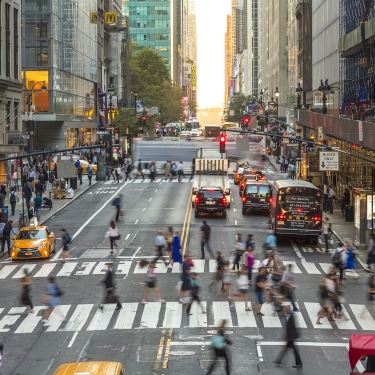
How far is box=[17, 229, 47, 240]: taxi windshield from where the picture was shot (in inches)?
1529

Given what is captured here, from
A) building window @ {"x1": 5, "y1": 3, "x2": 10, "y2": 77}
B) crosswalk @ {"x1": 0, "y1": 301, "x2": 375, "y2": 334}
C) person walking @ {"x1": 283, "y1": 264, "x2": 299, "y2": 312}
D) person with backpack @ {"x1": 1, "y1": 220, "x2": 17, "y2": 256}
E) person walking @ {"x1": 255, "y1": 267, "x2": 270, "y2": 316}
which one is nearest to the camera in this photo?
crosswalk @ {"x1": 0, "y1": 301, "x2": 375, "y2": 334}

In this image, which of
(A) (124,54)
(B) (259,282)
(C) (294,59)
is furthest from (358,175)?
(A) (124,54)

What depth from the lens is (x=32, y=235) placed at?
38969 millimetres

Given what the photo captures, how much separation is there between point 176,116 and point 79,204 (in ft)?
423

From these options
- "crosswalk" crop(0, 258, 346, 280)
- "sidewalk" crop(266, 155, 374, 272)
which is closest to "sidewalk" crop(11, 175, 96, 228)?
"crosswalk" crop(0, 258, 346, 280)

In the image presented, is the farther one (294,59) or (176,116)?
(176,116)

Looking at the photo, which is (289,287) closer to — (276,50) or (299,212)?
(299,212)

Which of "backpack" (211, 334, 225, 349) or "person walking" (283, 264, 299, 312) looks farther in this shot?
"person walking" (283, 264, 299, 312)

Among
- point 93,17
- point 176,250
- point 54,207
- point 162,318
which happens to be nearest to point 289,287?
point 162,318

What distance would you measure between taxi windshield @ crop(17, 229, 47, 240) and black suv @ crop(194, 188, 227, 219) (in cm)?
1380

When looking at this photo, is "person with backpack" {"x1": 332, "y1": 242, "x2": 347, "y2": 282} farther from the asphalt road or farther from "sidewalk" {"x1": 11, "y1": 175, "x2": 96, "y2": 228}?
"sidewalk" {"x1": 11, "y1": 175, "x2": 96, "y2": 228}

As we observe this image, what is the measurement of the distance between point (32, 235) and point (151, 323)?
581 inches

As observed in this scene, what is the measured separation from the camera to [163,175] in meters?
79.1

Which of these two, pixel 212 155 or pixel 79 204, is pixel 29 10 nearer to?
pixel 212 155
